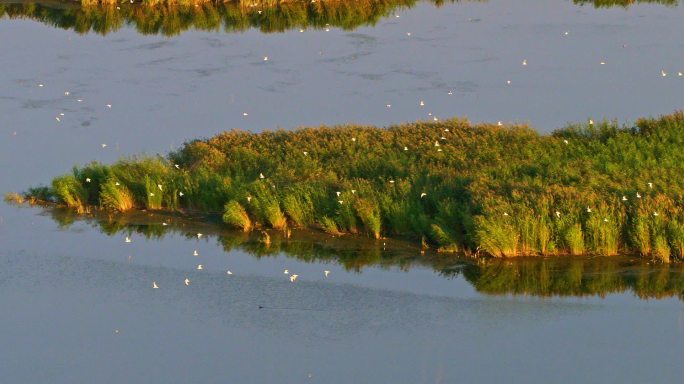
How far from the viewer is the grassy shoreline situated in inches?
551

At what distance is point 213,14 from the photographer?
27.7 meters

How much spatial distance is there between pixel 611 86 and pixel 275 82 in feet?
17.2

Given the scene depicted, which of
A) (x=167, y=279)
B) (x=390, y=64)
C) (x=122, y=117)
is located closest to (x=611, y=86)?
(x=390, y=64)

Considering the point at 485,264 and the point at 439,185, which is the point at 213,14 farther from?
the point at 485,264

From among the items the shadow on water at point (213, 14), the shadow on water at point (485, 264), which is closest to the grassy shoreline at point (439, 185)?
the shadow on water at point (485, 264)

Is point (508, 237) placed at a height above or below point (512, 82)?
below

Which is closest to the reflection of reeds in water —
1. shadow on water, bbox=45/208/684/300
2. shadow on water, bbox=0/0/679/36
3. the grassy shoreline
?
shadow on water, bbox=0/0/679/36

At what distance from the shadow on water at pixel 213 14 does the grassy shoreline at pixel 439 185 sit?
9.71 m

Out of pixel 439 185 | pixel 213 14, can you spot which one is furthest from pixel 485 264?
pixel 213 14

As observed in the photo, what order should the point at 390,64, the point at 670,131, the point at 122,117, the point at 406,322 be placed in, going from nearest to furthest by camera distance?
the point at 406,322, the point at 670,131, the point at 122,117, the point at 390,64

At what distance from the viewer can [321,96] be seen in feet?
70.2

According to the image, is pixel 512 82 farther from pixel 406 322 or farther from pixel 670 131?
pixel 406 322

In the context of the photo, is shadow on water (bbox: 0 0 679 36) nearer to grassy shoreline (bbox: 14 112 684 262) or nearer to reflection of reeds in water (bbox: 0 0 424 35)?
reflection of reeds in water (bbox: 0 0 424 35)

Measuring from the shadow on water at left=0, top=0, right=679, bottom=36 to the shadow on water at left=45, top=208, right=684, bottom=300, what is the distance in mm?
11867
